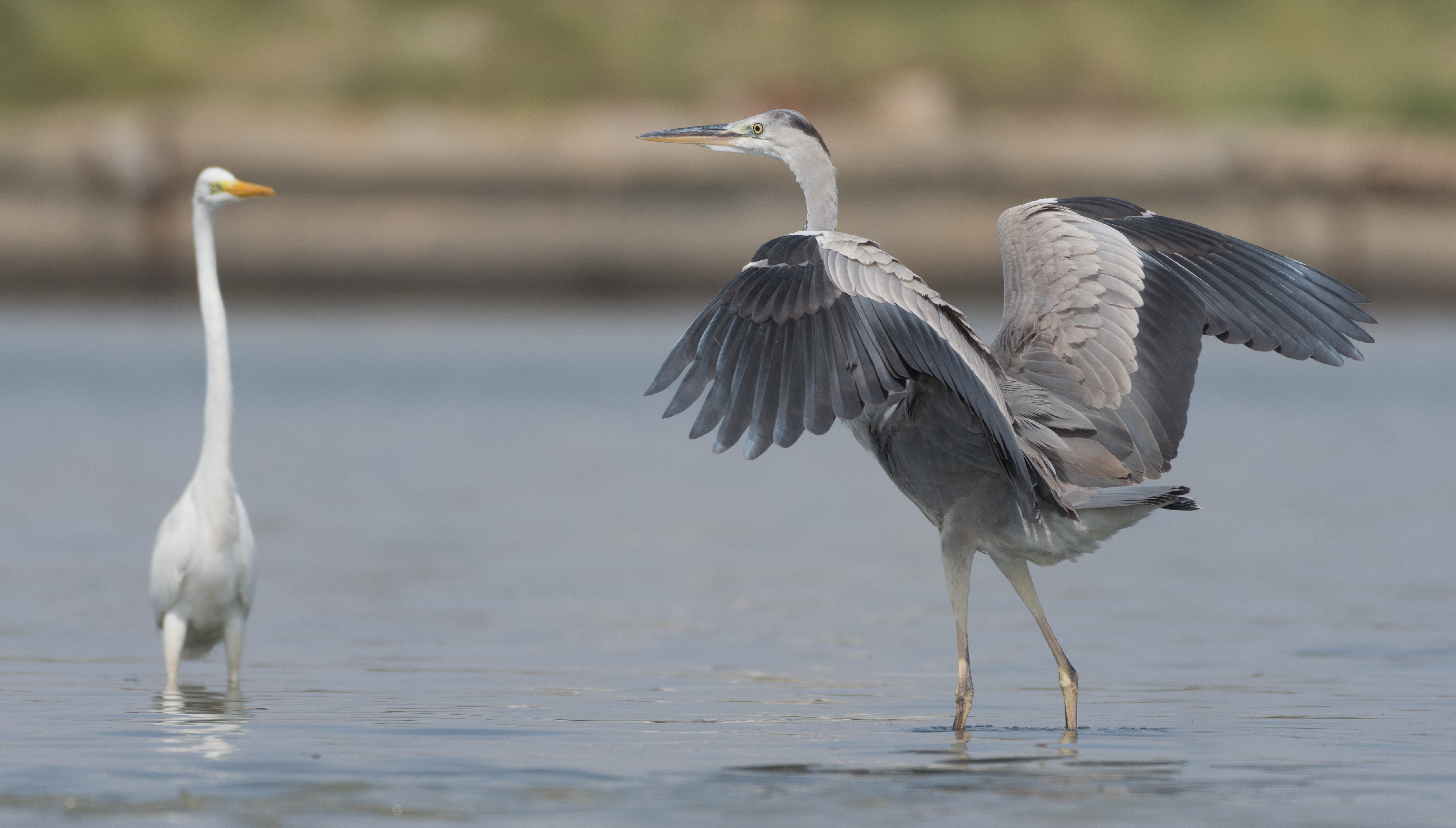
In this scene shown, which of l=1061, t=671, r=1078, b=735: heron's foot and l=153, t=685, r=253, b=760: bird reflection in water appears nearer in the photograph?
l=153, t=685, r=253, b=760: bird reflection in water

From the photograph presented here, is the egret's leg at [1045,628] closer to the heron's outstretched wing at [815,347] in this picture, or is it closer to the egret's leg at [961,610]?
the egret's leg at [961,610]

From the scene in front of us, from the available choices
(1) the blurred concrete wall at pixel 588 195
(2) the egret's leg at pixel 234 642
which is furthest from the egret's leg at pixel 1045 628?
(1) the blurred concrete wall at pixel 588 195

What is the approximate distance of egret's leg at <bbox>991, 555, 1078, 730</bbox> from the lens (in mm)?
7961

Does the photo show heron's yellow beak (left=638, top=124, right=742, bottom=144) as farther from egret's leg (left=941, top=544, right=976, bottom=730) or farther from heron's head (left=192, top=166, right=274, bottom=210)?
egret's leg (left=941, top=544, right=976, bottom=730)

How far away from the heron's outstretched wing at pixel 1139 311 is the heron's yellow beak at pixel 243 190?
140 inches

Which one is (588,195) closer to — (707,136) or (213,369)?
(213,369)

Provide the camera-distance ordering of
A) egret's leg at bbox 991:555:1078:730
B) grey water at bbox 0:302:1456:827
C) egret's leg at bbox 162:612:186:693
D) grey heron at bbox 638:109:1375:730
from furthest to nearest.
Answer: egret's leg at bbox 162:612:186:693 → egret's leg at bbox 991:555:1078:730 → grey heron at bbox 638:109:1375:730 → grey water at bbox 0:302:1456:827

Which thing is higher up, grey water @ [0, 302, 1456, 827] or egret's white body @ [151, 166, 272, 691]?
egret's white body @ [151, 166, 272, 691]

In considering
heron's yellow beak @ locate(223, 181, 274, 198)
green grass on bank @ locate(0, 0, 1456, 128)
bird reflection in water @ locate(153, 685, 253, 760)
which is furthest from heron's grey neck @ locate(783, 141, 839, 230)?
green grass on bank @ locate(0, 0, 1456, 128)

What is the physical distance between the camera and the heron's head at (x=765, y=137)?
→ 923 cm

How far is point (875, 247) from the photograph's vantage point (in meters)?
7.31

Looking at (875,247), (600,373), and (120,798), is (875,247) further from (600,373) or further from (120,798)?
(600,373)

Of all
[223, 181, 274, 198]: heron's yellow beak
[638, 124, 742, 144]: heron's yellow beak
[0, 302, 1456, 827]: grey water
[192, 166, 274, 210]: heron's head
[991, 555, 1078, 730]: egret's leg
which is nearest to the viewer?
[0, 302, 1456, 827]: grey water

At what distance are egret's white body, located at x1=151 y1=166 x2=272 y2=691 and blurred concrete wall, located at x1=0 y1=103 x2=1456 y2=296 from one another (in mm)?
27831
